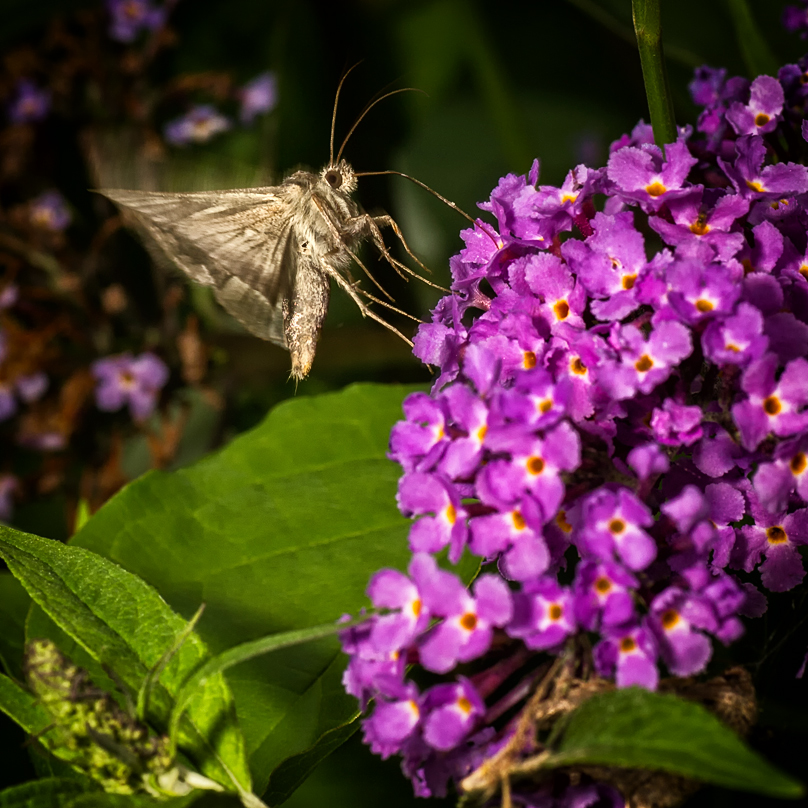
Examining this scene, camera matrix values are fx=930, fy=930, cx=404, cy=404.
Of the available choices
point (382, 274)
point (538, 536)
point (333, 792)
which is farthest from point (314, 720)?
point (382, 274)

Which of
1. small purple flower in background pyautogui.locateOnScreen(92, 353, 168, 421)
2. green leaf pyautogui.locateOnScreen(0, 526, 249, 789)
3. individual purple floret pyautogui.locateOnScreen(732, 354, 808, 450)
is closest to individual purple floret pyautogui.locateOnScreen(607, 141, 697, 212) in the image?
individual purple floret pyautogui.locateOnScreen(732, 354, 808, 450)

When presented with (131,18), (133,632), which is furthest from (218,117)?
(133,632)

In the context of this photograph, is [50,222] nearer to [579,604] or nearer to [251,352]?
[251,352]

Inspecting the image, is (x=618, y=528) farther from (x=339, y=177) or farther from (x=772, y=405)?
(x=339, y=177)

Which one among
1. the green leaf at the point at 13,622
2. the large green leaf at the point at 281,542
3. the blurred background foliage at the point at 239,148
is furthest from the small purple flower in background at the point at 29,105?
the green leaf at the point at 13,622

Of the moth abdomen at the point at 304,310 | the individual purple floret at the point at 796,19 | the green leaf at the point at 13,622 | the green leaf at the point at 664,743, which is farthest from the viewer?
the moth abdomen at the point at 304,310

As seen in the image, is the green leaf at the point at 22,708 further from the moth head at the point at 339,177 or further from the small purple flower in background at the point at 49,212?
the small purple flower in background at the point at 49,212

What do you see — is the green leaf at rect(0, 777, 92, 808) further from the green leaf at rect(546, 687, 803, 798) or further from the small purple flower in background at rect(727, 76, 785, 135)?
the small purple flower in background at rect(727, 76, 785, 135)
